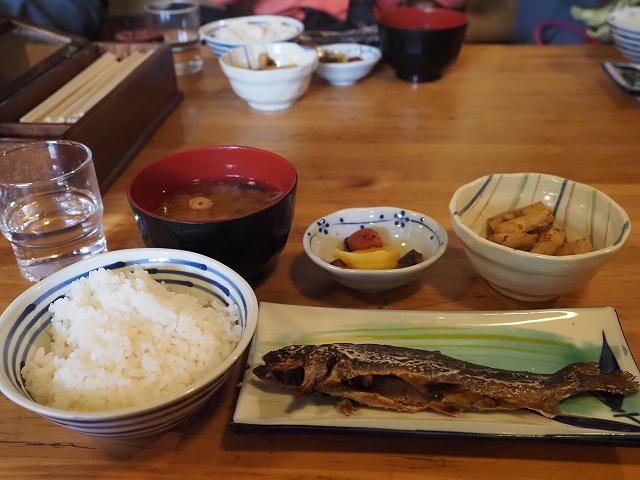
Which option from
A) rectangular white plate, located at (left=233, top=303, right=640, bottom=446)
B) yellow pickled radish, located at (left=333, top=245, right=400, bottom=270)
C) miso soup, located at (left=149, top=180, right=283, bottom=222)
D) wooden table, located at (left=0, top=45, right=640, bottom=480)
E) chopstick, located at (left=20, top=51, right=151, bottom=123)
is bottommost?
wooden table, located at (left=0, top=45, right=640, bottom=480)

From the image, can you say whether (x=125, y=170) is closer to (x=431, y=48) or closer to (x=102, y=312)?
(x=102, y=312)

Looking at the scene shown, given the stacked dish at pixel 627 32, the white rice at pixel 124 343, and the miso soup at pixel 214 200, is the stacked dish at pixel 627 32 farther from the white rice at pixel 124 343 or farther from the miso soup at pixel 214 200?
the white rice at pixel 124 343

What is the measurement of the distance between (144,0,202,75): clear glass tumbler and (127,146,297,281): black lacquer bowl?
107cm

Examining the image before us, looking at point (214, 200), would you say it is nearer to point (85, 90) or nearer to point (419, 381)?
point (419, 381)

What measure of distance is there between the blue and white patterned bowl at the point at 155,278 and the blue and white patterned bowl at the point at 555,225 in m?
0.38

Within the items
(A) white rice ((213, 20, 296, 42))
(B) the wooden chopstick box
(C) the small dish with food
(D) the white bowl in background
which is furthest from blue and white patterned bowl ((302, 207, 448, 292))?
(A) white rice ((213, 20, 296, 42))

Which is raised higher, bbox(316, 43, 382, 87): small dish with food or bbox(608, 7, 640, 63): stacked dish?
bbox(608, 7, 640, 63): stacked dish

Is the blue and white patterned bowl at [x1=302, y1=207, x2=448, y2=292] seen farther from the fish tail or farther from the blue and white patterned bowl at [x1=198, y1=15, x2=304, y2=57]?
the blue and white patterned bowl at [x1=198, y1=15, x2=304, y2=57]

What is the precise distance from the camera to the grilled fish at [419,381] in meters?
0.67

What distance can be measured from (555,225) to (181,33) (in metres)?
1.55

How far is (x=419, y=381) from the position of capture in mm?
679

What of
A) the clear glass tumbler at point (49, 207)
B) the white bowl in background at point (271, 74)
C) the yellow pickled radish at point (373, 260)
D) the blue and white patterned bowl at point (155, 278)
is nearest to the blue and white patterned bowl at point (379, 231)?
the yellow pickled radish at point (373, 260)

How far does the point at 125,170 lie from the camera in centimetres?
134

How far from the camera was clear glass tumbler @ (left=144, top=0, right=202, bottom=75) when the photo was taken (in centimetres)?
194
